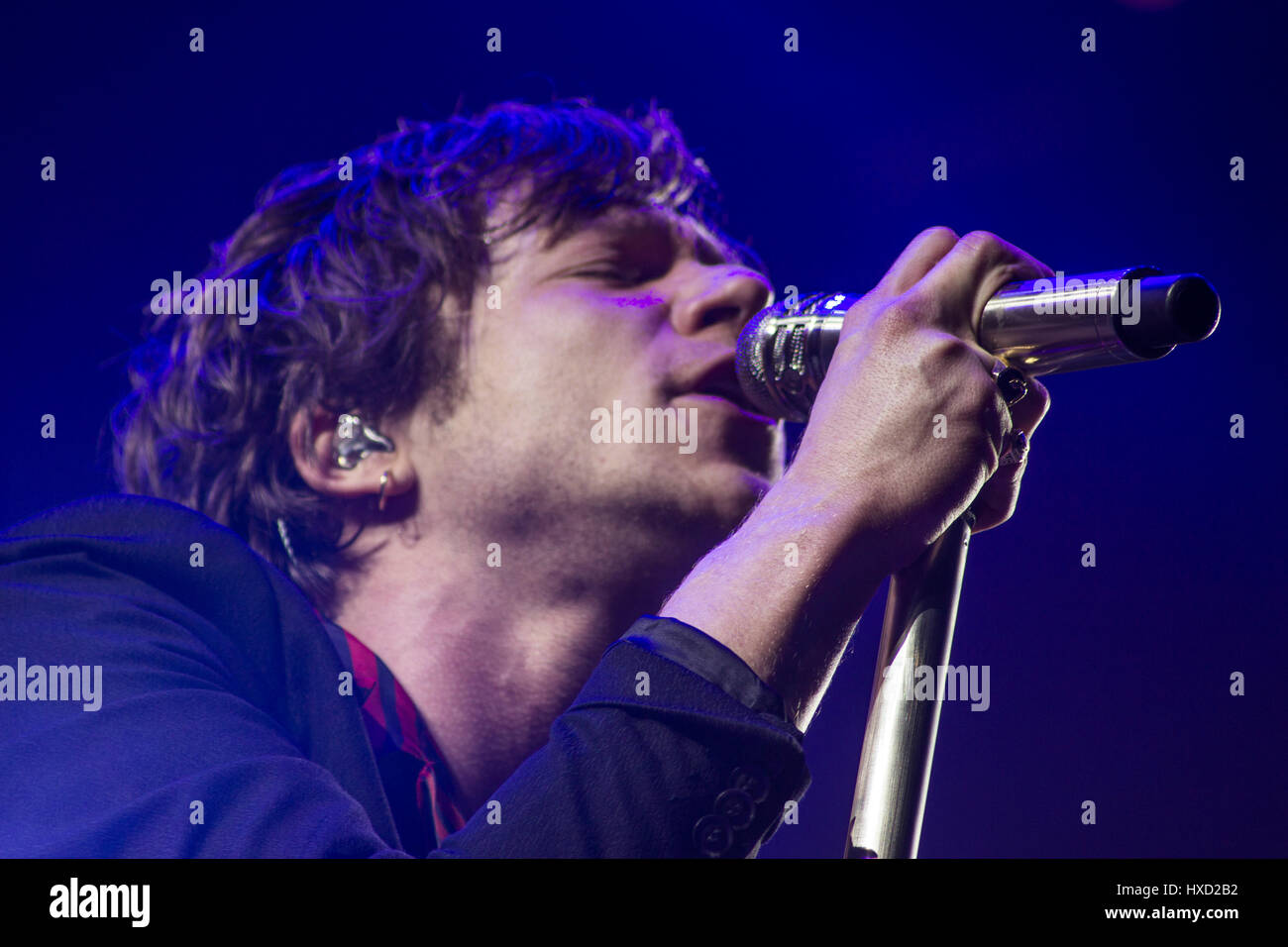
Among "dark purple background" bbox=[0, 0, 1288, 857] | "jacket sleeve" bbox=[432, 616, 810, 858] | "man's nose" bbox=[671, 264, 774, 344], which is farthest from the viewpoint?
"dark purple background" bbox=[0, 0, 1288, 857]

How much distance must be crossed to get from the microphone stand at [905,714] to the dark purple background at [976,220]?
2.33ft

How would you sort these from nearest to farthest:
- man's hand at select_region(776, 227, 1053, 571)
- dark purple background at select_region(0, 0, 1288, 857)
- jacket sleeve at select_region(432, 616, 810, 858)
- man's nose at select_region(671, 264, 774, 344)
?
jacket sleeve at select_region(432, 616, 810, 858) → man's hand at select_region(776, 227, 1053, 571) → man's nose at select_region(671, 264, 774, 344) → dark purple background at select_region(0, 0, 1288, 857)

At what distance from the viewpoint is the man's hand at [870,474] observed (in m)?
0.95

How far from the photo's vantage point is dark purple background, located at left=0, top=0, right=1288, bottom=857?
Result: 1.53 m

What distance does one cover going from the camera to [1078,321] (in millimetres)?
952

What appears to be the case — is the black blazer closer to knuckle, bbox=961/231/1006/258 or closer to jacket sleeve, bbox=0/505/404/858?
jacket sleeve, bbox=0/505/404/858

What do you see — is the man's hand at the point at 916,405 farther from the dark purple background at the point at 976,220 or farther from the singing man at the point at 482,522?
the dark purple background at the point at 976,220

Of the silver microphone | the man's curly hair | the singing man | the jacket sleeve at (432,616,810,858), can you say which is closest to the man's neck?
the singing man

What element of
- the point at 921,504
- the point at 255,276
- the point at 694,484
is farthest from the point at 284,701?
the point at 255,276

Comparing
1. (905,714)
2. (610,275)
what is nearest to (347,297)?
(610,275)

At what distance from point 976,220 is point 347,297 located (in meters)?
0.93

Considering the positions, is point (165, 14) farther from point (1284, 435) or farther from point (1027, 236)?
point (1284, 435)

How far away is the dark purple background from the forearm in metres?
0.77

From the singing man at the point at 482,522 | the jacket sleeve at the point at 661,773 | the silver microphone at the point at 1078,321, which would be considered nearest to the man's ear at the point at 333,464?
the singing man at the point at 482,522
